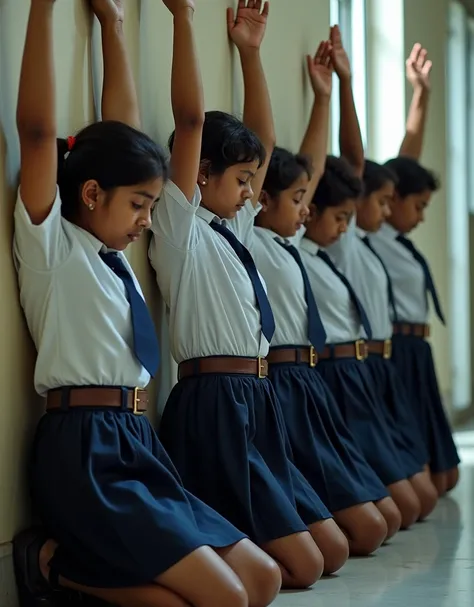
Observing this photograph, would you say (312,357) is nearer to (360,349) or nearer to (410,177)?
(360,349)

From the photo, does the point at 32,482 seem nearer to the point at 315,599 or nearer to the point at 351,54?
the point at 315,599

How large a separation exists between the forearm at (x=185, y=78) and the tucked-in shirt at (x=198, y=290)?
0.64 feet

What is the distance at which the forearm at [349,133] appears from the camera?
4504 mm

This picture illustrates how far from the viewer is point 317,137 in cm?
416

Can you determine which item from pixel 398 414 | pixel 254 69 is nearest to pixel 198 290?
pixel 254 69

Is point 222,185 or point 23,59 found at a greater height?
point 23,59

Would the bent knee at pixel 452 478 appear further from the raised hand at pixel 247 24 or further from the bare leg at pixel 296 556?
the raised hand at pixel 247 24

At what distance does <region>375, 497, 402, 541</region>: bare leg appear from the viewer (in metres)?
3.82

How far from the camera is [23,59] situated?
8.04 feet

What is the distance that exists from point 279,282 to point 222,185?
47 cm

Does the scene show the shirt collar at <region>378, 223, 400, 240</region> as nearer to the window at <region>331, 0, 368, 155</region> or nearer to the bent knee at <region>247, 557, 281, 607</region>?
the window at <region>331, 0, 368, 155</region>

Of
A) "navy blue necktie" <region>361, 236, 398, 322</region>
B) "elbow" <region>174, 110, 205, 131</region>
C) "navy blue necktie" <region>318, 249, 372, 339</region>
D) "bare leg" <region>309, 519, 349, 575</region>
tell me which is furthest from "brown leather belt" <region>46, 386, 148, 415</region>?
"navy blue necktie" <region>361, 236, 398, 322</region>

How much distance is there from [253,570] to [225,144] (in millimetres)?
1135

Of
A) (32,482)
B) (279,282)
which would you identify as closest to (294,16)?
(279,282)
